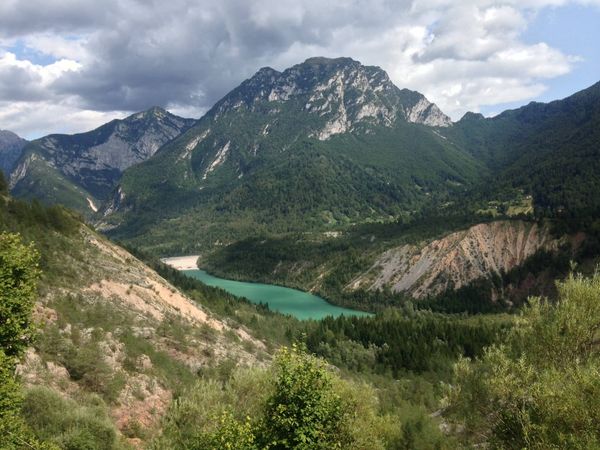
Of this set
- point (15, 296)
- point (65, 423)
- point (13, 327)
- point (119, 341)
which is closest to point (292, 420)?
point (65, 423)

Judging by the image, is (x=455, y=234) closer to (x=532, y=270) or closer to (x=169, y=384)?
(x=532, y=270)

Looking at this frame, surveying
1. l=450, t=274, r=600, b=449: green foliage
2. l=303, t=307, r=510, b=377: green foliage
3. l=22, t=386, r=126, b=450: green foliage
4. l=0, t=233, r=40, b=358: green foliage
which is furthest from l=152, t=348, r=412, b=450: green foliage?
l=303, t=307, r=510, b=377: green foliage

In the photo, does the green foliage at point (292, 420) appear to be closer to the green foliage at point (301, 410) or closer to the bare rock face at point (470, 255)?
the green foliage at point (301, 410)

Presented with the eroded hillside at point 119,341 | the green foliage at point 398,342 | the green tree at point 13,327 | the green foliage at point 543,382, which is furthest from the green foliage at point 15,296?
the green foliage at point 398,342

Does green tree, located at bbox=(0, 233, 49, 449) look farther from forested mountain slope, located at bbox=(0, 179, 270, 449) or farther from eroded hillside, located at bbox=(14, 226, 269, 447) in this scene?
eroded hillside, located at bbox=(14, 226, 269, 447)

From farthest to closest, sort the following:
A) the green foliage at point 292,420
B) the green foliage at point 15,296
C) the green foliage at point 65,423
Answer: the green foliage at point 65,423 < the green foliage at point 15,296 < the green foliage at point 292,420

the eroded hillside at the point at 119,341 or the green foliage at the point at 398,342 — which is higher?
the eroded hillside at the point at 119,341

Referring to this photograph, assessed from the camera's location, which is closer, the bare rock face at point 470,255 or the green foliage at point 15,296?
the green foliage at point 15,296

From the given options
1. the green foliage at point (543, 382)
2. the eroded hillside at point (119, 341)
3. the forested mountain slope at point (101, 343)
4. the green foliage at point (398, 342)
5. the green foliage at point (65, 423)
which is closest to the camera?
the green foliage at point (543, 382)
